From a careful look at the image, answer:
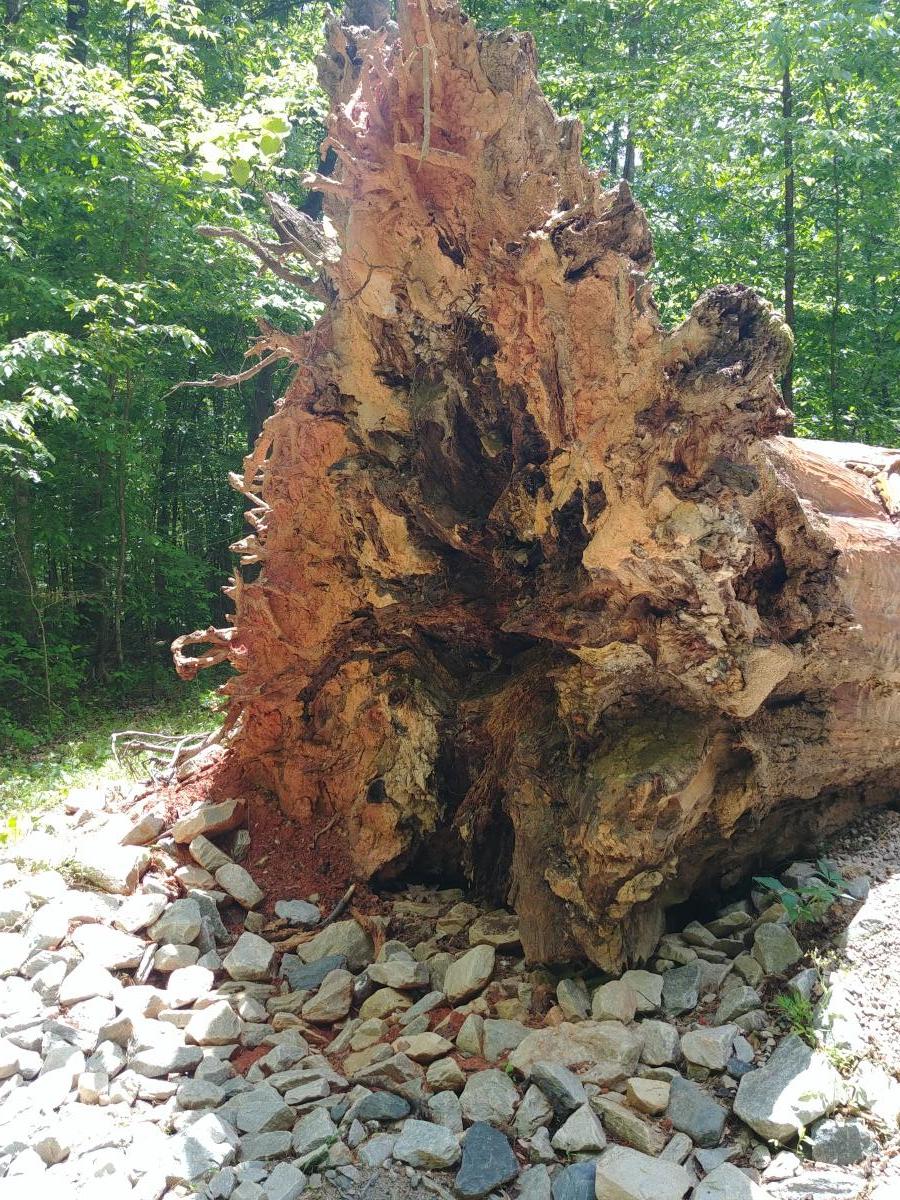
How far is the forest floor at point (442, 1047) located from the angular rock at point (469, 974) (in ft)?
0.10

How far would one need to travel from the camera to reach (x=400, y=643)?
3305mm

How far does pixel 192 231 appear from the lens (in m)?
7.04

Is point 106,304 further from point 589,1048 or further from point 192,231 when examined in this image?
Result: point 589,1048

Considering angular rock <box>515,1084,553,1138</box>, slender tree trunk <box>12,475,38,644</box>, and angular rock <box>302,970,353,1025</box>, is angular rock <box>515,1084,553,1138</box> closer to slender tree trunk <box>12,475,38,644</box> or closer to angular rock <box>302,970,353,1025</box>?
angular rock <box>302,970,353,1025</box>

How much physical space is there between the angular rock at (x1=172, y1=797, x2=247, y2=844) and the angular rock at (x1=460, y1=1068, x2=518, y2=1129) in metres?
1.63

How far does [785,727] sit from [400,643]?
1434 millimetres

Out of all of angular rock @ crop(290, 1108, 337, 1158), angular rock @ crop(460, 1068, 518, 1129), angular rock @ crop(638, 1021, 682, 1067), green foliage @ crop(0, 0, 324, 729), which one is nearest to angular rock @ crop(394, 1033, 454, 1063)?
angular rock @ crop(460, 1068, 518, 1129)

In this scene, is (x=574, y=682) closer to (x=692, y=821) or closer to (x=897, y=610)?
(x=692, y=821)

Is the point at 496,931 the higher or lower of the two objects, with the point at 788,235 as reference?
lower

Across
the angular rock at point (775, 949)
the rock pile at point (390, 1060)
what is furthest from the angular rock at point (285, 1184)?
the angular rock at point (775, 949)

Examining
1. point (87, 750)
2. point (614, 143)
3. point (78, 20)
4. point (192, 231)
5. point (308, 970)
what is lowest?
point (87, 750)

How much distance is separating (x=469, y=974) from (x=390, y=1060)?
1.35ft

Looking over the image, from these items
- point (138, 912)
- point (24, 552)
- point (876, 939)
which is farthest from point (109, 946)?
point (24, 552)

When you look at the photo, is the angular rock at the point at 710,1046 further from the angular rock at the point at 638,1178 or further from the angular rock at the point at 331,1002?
the angular rock at the point at 331,1002
